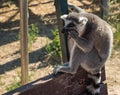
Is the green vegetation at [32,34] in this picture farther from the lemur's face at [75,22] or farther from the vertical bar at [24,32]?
the lemur's face at [75,22]

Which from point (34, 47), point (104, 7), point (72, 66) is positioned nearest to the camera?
point (72, 66)

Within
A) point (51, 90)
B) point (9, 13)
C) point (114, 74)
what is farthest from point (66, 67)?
Answer: point (9, 13)

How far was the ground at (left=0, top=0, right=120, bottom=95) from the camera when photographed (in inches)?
195

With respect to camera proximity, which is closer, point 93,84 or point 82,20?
point 82,20

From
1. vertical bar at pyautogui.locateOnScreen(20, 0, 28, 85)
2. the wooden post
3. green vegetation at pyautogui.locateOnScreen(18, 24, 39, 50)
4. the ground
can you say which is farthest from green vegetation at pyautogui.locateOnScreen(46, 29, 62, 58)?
vertical bar at pyautogui.locateOnScreen(20, 0, 28, 85)

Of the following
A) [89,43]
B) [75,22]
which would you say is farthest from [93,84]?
[75,22]

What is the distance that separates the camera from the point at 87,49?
11.6 ft

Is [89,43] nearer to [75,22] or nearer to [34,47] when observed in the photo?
[75,22]

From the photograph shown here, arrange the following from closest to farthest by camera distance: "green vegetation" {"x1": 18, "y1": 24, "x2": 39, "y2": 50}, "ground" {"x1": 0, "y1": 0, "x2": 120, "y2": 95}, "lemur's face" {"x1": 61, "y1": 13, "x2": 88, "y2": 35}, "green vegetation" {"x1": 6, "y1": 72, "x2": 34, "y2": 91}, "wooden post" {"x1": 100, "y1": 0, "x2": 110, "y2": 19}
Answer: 1. "lemur's face" {"x1": 61, "y1": 13, "x2": 88, "y2": 35}
2. "green vegetation" {"x1": 6, "y1": 72, "x2": 34, "y2": 91}
3. "ground" {"x1": 0, "y1": 0, "x2": 120, "y2": 95}
4. "green vegetation" {"x1": 18, "y1": 24, "x2": 39, "y2": 50}
5. "wooden post" {"x1": 100, "y1": 0, "x2": 110, "y2": 19}

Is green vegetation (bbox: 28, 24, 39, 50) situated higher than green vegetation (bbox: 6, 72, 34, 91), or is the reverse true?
green vegetation (bbox: 28, 24, 39, 50)

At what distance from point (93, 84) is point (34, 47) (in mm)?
2145

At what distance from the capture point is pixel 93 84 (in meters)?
3.69

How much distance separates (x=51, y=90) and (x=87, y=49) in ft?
1.88

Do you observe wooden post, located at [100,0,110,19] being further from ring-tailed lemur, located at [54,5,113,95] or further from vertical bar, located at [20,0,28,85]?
vertical bar, located at [20,0,28,85]
